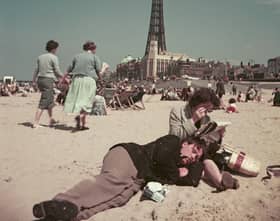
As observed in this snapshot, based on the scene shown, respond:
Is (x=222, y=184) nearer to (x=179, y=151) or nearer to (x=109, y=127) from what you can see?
(x=179, y=151)

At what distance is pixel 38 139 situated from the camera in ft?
20.9

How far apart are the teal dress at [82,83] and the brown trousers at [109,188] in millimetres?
3558

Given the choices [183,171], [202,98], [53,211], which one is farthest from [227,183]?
[53,211]

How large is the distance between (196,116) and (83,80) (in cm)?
337

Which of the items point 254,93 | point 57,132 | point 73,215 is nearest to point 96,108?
point 57,132

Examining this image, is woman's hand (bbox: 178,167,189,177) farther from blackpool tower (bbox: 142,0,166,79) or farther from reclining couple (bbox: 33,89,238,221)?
blackpool tower (bbox: 142,0,166,79)

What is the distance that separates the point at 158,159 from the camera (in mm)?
3756

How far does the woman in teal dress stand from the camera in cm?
722

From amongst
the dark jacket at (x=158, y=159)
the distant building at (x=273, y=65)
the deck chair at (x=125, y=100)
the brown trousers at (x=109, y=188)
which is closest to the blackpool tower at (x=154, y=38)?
the distant building at (x=273, y=65)

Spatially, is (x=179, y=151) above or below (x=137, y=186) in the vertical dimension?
above

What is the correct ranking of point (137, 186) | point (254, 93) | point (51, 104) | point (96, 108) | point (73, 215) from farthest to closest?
point (254, 93), point (96, 108), point (51, 104), point (137, 186), point (73, 215)

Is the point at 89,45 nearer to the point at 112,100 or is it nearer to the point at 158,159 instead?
the point at 158,159

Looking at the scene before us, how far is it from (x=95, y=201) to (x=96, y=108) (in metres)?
7.78

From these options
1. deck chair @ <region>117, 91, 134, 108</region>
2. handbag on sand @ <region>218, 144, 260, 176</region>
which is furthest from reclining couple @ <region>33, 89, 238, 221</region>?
deck chair @ <region>117, 91, 134, 108</region>
